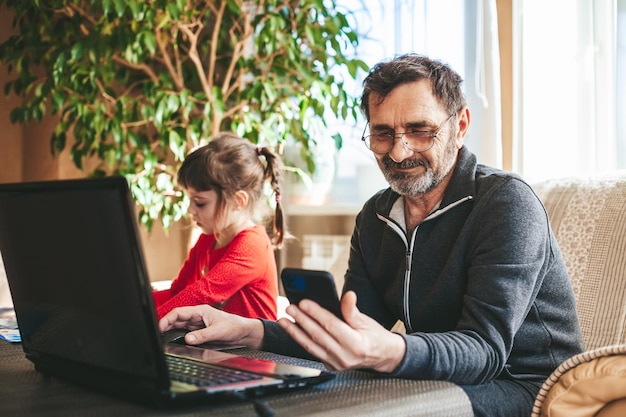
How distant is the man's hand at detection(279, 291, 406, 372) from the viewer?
3.17 ft

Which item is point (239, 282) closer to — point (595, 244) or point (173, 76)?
point (595, 244)

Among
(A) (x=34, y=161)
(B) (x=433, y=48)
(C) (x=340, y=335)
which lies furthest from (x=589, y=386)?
(A) (x=34, y=161)

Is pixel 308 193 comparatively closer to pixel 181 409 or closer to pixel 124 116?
pixel 124 116

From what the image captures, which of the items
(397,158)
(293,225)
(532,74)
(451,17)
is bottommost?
(293,225)

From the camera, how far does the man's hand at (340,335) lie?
97cm

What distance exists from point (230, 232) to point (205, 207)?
0.33 ft

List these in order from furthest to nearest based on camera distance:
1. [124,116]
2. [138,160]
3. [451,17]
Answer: [138,160] → [124,116] → [451,17]

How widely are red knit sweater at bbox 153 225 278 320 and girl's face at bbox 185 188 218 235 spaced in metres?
0.09

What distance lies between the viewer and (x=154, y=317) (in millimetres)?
833

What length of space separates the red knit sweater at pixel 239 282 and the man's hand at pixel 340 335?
1.00 metres

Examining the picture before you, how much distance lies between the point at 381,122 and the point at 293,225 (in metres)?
2.14

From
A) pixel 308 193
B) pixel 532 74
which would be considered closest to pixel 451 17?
pixel 532 74

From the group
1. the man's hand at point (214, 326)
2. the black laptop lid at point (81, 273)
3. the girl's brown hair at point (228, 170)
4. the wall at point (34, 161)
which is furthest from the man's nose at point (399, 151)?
the wall at point (34, 161)

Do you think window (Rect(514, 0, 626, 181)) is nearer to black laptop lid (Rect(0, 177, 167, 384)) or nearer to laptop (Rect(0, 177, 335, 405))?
laptop (Rect(0, 177, 335, 405))
